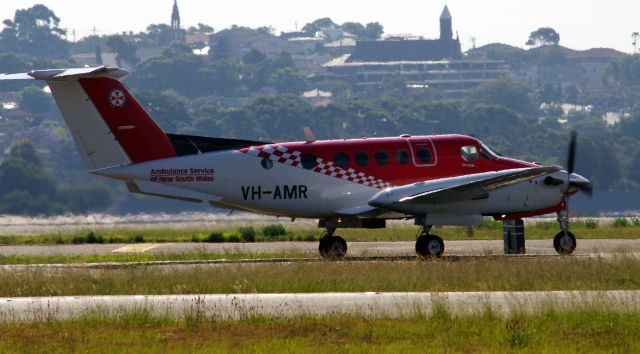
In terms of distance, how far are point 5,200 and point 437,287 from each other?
249 feet

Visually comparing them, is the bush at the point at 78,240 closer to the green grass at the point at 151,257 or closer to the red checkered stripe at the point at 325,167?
the green grass at the point at 151,257

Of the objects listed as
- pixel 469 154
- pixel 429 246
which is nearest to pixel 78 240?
pixel 429 246

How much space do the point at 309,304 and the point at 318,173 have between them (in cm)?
1242

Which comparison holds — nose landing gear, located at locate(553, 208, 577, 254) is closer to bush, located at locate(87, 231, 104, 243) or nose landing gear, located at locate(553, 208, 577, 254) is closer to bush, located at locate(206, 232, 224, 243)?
bush, located at locate(206, 232, 224, 243)

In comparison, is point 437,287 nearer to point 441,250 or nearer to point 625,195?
point 441,250

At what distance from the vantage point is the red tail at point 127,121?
39.0m

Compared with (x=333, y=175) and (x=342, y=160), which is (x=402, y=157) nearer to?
(x=342, y=160)

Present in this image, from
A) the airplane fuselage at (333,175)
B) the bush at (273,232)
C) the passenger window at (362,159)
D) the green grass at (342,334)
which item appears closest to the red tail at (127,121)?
the airplane fuselage at (333,175)

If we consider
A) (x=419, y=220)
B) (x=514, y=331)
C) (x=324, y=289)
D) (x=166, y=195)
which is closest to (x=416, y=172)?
(x=419, y=220)

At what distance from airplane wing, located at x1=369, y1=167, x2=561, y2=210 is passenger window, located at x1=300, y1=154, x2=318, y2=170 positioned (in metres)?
2.03

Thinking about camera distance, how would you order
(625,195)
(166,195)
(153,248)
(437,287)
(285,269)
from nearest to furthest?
1. (437,287)
2. (285,269)
3. (166,195)
4. (153,248)
5. (625,195)

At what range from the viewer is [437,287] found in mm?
30391

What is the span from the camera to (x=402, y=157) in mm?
40219

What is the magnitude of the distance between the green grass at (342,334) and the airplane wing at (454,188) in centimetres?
1284
